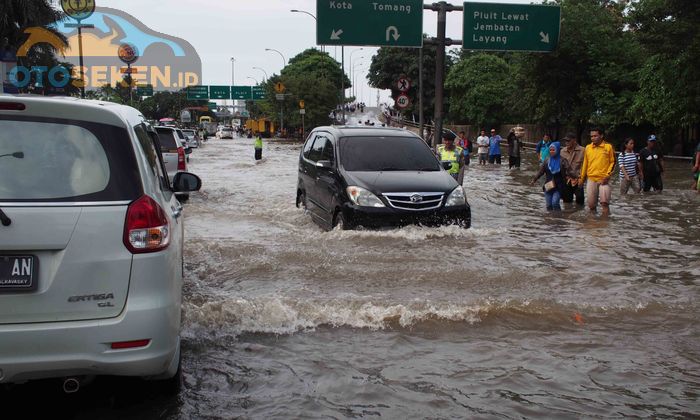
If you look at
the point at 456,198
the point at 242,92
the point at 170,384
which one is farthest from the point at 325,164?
the point at 242,92

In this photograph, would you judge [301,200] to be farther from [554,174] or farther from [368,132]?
[554,174]

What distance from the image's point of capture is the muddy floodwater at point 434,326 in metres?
4.09

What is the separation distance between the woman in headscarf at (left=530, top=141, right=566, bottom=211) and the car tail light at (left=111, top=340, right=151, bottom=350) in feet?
34.7

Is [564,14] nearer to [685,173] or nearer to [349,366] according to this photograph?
[685,173]

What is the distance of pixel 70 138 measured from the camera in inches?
135

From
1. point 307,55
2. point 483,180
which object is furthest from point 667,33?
point 307,55

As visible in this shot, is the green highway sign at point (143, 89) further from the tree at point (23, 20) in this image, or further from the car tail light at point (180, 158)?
the car tail light at point (180, 158)

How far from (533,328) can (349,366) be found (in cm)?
180

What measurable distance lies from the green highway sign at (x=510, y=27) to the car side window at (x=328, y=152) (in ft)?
36.0

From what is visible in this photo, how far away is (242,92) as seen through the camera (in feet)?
300

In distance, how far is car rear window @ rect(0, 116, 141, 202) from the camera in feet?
10.9

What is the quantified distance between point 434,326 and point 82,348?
3129 mm

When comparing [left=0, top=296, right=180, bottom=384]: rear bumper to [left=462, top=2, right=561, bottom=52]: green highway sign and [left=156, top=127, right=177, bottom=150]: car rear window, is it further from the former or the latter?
[left=462, top=2, right=561, bottom=52]: green highway sign

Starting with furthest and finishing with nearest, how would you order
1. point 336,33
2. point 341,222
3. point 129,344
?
point 336,33 → point 341,222 → point 129,344
